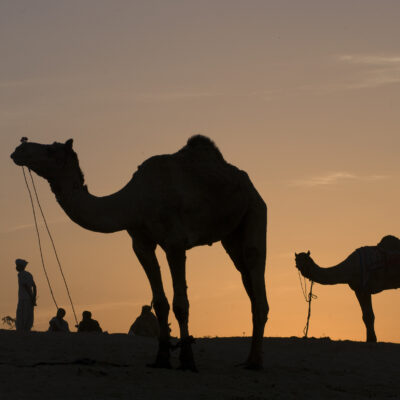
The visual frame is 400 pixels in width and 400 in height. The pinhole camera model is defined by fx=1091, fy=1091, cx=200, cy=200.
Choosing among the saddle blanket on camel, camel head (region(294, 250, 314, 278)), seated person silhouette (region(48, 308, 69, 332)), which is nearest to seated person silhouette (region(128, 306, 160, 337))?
seated person silhouette (region(48, 308, 69, 332))

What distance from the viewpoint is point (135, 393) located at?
13625 millimetres

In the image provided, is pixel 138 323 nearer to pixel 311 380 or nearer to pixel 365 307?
pixel 365 307

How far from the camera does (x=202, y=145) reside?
690 inches

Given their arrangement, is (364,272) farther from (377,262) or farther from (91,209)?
(91,209)

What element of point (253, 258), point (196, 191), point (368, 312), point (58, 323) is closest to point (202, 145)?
point (196, 191)

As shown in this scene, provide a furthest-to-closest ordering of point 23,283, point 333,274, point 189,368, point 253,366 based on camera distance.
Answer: point 333,274
point 23,283
point 253,366
point 189,368

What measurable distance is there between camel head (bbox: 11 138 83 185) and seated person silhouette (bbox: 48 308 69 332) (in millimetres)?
8096

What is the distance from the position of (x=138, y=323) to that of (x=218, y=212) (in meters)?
6.91

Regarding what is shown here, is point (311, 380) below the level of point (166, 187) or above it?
below

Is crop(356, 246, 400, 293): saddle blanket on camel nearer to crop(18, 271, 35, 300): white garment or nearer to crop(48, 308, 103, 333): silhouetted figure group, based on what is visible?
crop(48, 308, 103, 333): silhouetted figure group

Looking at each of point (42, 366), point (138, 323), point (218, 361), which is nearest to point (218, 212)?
point (218, 361)

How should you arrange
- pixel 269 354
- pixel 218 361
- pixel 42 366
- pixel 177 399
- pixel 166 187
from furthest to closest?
pixel 269 354 < pixel 218 361 < pixel 166 187 < pixel 42 366 < pixel 177 399

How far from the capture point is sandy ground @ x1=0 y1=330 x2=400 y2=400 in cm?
1380

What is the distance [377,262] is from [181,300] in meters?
8.83
